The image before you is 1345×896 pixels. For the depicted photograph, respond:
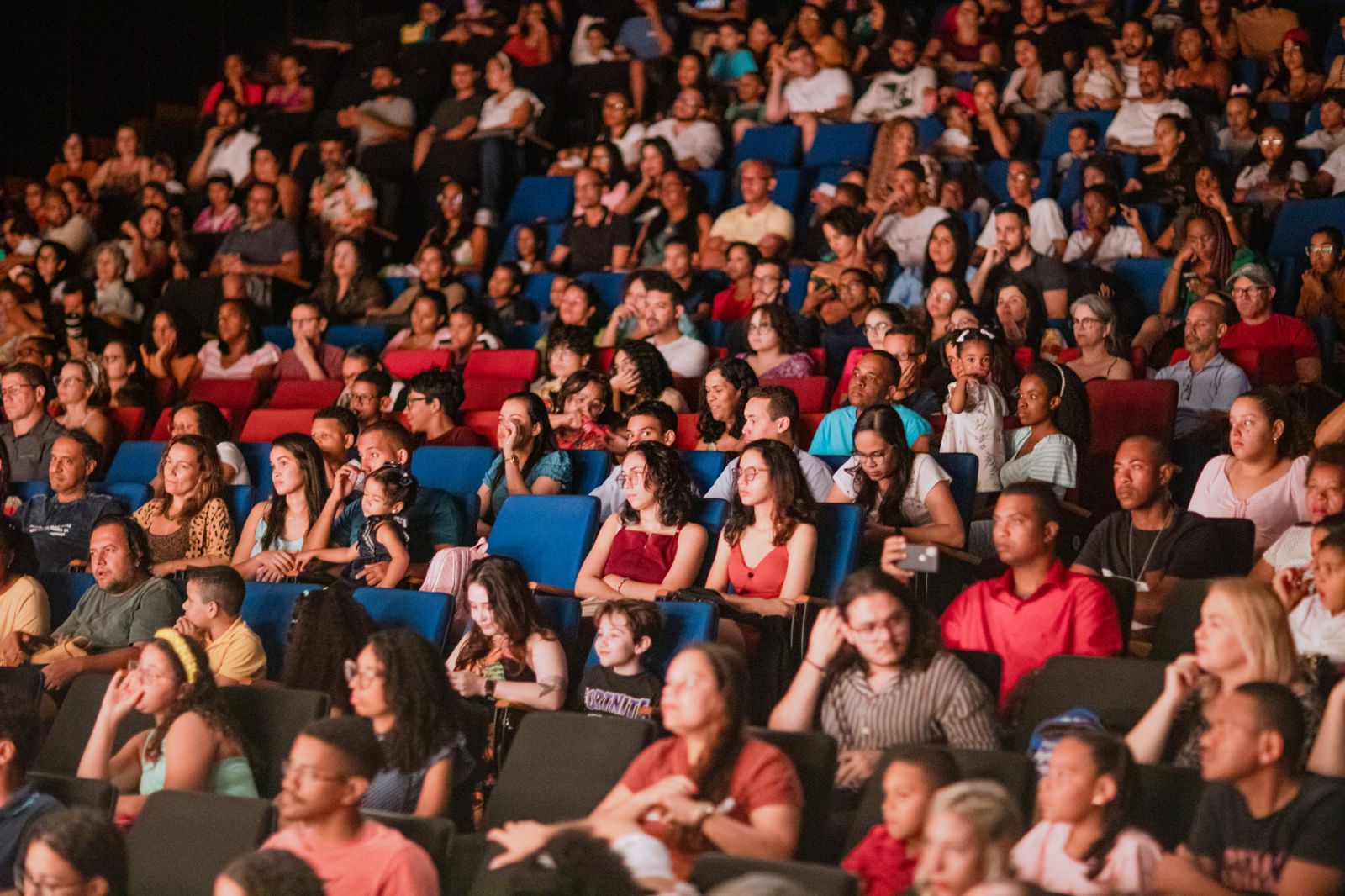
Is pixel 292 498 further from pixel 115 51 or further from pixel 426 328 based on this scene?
pixel 115 51

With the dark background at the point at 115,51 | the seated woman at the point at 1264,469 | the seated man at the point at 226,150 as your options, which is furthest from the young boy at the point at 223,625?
the dark background at the point at 115,51

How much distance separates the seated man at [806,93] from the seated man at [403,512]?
11.6ft

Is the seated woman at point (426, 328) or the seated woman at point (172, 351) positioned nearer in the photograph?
the seated woman at point (426, 328)

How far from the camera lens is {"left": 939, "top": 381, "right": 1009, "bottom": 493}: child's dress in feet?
15.6

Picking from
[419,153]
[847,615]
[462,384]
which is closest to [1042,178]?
[462,384]

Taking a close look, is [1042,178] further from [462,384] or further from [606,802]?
[606,802]

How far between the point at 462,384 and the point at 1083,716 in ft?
11.3

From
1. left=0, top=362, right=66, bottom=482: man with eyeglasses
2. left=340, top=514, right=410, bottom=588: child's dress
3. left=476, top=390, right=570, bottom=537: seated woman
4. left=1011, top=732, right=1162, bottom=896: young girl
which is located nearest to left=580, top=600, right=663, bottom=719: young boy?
left=340, top=514, right=410, bottom=588: child's dress

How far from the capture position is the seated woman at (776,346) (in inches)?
225

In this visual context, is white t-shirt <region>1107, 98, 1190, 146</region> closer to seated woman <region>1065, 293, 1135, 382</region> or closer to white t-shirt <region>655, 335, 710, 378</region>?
seated woman <region>1065, 293, 1135, 382</region>

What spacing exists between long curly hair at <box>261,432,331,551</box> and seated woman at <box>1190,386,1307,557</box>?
102 inches

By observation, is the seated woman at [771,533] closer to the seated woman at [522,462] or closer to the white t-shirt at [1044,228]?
the seated woman at [522,462]

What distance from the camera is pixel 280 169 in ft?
28.7

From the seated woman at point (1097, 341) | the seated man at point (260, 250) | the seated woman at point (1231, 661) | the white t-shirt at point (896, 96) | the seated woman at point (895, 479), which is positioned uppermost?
the white t-shirt at point (896, 96)
